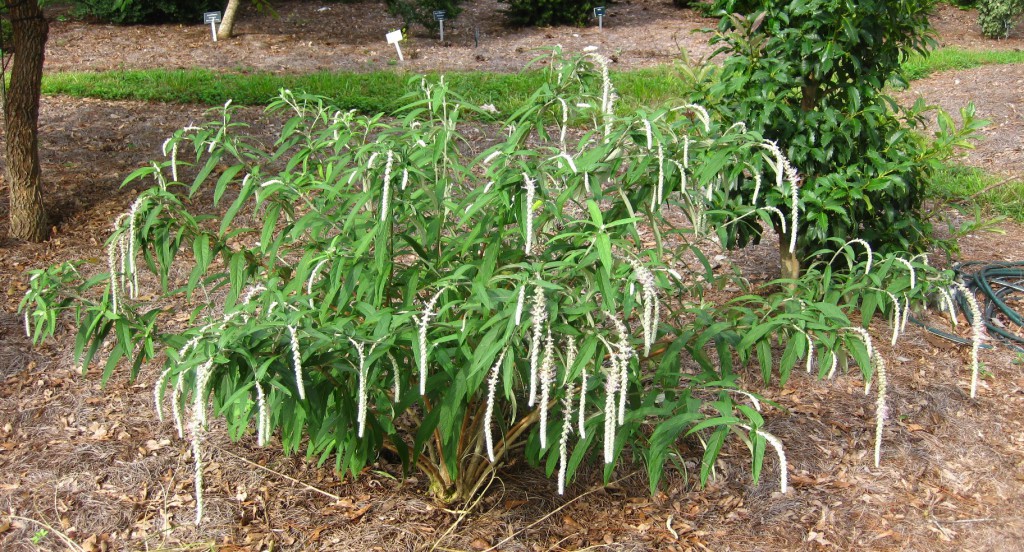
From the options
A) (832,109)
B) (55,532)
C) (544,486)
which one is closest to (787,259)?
(832,109)

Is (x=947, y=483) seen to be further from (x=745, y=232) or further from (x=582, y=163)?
(x=582, y=163)

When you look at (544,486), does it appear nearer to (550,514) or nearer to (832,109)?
(550,514)

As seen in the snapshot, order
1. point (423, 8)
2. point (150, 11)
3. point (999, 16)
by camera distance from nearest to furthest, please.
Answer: point (150, 11)
point (423, 8)
point (999, 16)

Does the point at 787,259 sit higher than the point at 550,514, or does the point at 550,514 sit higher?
the point at 787,259

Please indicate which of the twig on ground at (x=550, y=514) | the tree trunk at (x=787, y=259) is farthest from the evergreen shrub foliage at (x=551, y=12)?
the twig on ground at (x=550, y=514)

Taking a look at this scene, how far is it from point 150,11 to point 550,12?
547cm

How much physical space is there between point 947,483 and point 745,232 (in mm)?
1344

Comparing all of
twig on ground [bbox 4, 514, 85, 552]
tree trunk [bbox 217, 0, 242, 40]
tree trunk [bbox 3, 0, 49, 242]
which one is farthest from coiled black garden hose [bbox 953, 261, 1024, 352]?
tree trunk [bbox 217, 0, 242, 40]

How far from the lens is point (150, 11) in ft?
37.5

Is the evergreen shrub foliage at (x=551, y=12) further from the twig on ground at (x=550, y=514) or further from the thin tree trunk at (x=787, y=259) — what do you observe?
the twig on ground at (x=550, y=514)

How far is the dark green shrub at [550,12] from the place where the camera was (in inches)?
478

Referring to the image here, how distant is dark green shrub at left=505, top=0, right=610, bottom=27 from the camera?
1214cm

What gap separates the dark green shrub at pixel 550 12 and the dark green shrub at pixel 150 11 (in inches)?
166

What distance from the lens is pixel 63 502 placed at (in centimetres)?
297
